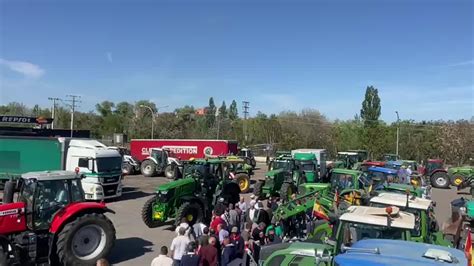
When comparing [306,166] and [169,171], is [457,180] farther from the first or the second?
[169,171]

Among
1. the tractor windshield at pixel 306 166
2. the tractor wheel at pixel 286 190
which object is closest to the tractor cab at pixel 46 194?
the tractor wheel at pixel 286 190

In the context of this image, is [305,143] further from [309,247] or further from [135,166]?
[309,247]

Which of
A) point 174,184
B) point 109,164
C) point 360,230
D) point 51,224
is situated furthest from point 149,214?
point 360,230

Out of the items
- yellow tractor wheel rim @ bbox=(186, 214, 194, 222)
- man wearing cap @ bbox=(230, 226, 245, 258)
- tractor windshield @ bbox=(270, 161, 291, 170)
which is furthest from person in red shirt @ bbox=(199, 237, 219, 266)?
tractor windshield @ bbox=(270, 161, 291, 170)

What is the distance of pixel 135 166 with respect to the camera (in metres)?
34.0

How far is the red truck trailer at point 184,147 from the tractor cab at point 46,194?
25.8 meters

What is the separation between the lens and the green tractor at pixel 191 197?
14000mm

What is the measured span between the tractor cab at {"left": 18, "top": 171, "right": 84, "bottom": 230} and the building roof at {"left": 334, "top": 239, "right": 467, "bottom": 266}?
23.5 ft

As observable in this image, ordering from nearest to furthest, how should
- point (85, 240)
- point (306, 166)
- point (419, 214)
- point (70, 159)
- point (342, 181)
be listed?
point (419, 214) < point (85, 240) < point (342, 181) < point (70, 159) < point (306, 166)

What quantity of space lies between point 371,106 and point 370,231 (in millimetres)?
66591

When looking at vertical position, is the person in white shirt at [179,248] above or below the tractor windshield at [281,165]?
below

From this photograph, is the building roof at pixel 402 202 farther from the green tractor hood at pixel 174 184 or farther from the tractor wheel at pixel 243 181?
the tractor wheel at pixel 243 181

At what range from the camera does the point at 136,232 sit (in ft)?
45.9

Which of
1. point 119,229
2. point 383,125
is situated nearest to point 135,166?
point 119,229
